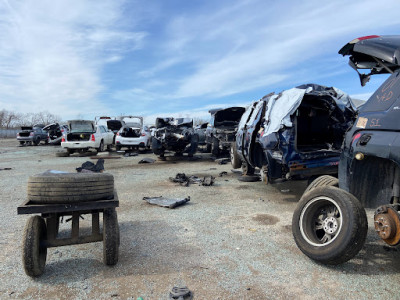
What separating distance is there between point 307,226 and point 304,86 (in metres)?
3.93

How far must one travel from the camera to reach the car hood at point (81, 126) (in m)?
16.3

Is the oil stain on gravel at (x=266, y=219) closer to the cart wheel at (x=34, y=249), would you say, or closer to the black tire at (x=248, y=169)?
the cart wheel at (x=34, y=249)

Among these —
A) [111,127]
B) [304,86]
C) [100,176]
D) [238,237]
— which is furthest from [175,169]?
[111,127]

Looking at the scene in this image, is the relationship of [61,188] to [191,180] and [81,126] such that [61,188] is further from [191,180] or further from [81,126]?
[81,126]

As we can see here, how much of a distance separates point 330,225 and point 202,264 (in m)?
1.53

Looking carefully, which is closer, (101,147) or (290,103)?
(290,103)

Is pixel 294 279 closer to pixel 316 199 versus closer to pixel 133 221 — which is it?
pixel 316 199

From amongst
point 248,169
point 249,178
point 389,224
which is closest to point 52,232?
point 389,224

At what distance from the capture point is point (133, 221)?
195 inches

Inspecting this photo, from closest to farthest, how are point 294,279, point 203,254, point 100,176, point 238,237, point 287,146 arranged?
point 294,279 → point 100,176 → point 203,254 → point 238,237 → point 287,146

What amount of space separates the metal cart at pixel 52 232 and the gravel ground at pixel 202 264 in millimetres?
185

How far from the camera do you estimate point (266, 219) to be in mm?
4996

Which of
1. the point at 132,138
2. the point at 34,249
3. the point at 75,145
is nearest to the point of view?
the point at 34,249

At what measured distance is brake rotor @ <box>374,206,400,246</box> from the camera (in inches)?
107
